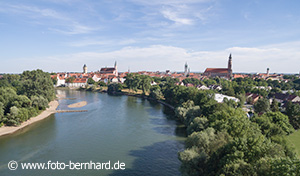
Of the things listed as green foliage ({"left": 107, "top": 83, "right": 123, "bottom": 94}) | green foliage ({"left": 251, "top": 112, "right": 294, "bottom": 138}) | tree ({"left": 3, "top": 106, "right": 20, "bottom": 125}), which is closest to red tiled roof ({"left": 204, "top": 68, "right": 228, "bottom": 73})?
green foliage ({"left": 107, "top": 83, "right": 123, "bottom": 94})

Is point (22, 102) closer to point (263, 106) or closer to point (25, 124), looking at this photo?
point (25, 124)

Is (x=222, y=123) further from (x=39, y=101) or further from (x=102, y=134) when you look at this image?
(x=39, y=101)

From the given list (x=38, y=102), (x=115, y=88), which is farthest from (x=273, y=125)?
(x=115, y=88)

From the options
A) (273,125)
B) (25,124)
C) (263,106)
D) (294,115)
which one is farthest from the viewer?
(263,106)

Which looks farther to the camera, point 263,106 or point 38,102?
point 38,102

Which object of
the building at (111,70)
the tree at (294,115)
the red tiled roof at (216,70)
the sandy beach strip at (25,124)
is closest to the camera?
the sandy beach strip at (25,124)

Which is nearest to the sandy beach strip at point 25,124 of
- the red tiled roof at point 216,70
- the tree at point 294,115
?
the tree at point 294,115

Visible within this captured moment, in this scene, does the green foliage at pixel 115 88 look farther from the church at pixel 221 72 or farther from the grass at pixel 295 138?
the church at pixel 221 72

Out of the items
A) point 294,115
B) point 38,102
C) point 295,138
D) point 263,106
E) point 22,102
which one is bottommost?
point 295,138
